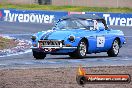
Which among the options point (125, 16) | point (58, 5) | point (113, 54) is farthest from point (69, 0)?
point (113, 54)

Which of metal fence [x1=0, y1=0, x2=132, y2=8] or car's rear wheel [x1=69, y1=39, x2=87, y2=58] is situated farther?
metal fence [x1=0, y1=0, x2=132, y2=8]

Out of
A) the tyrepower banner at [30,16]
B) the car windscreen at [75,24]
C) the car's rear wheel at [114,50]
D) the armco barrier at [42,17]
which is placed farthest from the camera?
the tyrepower banner at [30,16]

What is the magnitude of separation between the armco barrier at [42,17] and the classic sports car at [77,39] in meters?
21.2

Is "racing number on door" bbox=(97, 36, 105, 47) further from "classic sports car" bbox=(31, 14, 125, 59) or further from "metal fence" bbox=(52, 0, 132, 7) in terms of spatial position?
"metal fence" bbox=(52, 0, 132, 7)

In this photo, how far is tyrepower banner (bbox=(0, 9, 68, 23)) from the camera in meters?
42.9

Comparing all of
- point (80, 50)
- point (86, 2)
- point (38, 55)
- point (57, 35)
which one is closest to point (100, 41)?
point (80, 50)

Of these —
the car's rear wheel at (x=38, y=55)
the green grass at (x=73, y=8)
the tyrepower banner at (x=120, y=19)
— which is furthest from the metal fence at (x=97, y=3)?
the car's rear wheel at (x=38, y=55)

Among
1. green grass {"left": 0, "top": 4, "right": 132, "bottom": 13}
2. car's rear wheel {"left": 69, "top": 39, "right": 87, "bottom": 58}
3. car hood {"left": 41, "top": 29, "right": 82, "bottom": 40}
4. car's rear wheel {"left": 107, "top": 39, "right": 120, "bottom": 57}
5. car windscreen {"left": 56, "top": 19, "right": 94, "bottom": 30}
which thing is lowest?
green grass {"left": 0, "top": 4, "right": 132, "bottom": 13}

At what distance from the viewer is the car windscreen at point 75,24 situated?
696 inches

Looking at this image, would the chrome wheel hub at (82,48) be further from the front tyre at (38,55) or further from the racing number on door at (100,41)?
the front tyre at (38,55)

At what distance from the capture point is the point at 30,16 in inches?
1731

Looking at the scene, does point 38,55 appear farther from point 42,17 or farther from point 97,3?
point 97,3

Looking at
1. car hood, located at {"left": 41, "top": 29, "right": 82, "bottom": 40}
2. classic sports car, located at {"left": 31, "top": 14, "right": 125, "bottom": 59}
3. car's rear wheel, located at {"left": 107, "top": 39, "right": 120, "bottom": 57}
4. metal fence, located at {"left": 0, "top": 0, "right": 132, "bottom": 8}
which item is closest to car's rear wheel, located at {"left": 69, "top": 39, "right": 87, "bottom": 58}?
classic sports car, located at {"left": 31, "top": 14, "right": 125, "bottom": 59}

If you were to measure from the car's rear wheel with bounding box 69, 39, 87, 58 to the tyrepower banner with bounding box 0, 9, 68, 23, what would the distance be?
2554 centimetres
